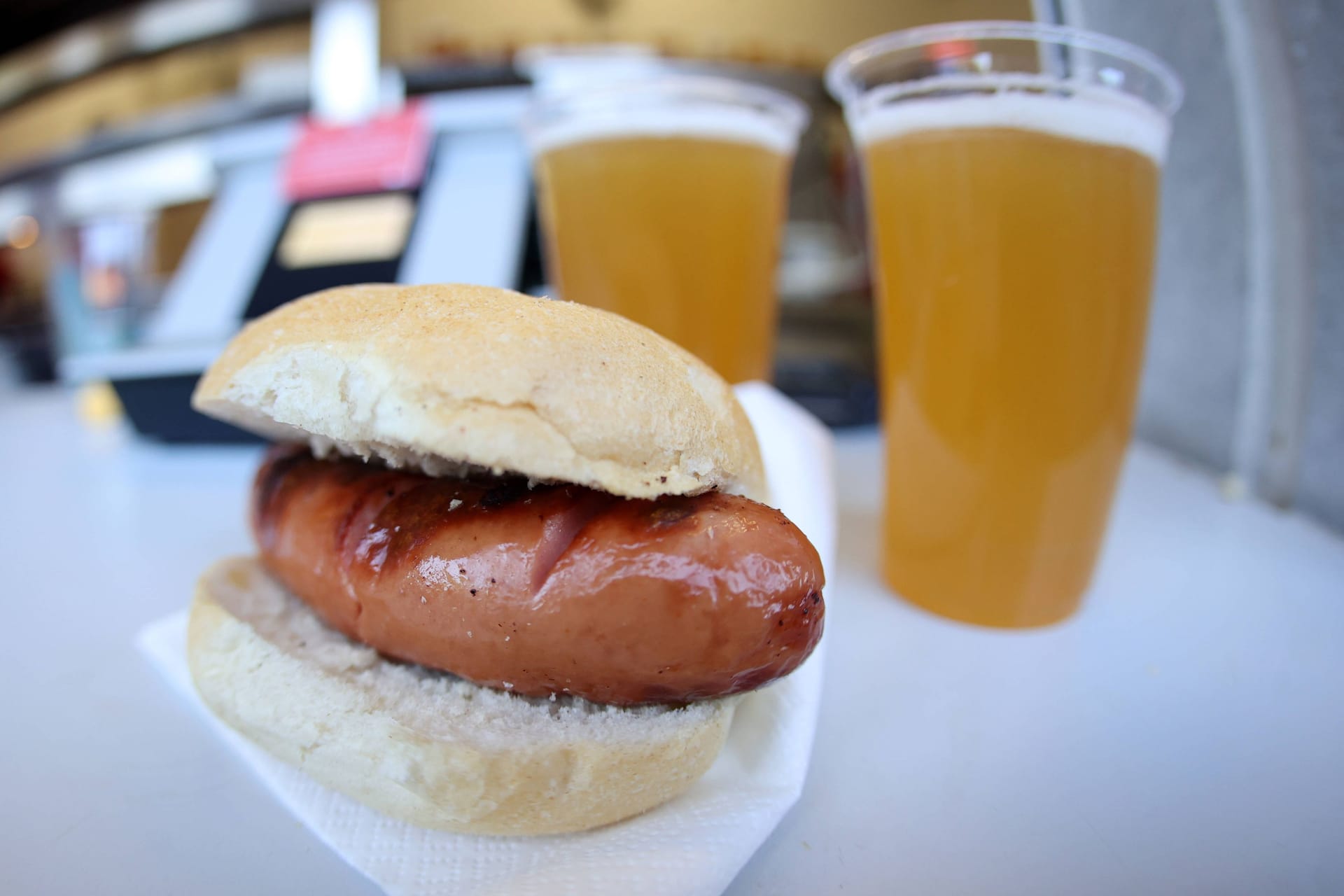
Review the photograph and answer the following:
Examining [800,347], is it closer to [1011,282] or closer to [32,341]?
[1011,282]

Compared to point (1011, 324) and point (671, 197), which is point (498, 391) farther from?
point (671, 197)

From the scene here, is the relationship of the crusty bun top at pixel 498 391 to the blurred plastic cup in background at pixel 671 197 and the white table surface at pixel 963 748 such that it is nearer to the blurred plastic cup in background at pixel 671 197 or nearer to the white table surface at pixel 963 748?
the white table surface at pixel 963 748

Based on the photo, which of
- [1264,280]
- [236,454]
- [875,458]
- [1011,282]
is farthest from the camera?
[236,454]

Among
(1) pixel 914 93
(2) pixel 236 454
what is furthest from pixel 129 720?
(2) pixel 236 454

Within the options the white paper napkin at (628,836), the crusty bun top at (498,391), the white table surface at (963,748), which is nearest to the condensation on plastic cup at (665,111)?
the crusty bun top at (498,391)

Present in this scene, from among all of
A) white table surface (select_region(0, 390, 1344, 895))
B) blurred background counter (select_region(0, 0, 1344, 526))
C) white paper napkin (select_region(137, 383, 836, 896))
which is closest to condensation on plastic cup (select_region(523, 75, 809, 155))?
blurred background counter (select_region(0, 0, 1344, 526))

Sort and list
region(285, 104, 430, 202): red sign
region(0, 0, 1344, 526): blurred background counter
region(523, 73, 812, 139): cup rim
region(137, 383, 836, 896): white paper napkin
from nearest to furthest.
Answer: region(137, 383, 836, 896): white paper napkin
region(0, 0, 1344, 526): blurred background counter
region(523, 73, 812, 139): cup rim
region(285, 104, 430, 202): red sign

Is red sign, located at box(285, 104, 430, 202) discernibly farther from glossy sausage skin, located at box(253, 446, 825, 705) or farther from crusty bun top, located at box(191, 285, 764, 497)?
glossy sausage skin, located at box(253, 446, 825, 705)
